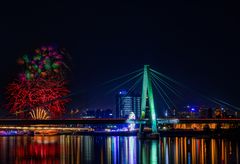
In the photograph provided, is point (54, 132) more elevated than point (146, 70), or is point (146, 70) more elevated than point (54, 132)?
point (146, 70)

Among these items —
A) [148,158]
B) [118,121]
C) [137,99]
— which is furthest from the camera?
[137,99]

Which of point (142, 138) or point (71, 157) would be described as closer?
point (71, 157)

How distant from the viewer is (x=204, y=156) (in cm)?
4738

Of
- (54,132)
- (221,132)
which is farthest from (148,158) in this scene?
(221,132)

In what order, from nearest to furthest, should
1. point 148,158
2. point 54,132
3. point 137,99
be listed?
1. point 148,158
2. point 54,132
3. point 137,99

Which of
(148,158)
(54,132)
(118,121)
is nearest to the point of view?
(148,158)

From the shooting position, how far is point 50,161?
41.6 m

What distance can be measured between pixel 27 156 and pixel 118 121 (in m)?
26.9

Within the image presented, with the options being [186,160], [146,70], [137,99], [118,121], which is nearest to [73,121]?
[118,121]

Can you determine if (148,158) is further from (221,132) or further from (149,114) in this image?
(221,132)

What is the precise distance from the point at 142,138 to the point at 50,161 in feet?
104

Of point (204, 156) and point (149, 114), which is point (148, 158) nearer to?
point (204, 156)

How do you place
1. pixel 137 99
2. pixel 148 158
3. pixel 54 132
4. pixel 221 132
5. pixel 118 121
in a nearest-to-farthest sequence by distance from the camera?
pixel 148 158
pixel 118 121
pixel 54 132
pixel 221 132
pixel 137 99

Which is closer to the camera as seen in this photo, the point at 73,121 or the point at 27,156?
the point at 27,156
